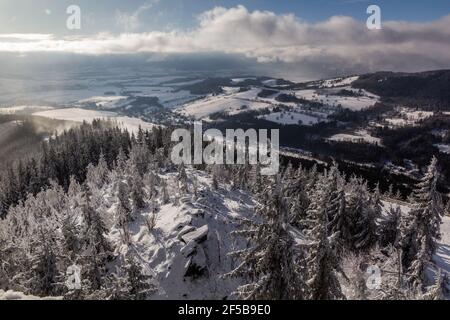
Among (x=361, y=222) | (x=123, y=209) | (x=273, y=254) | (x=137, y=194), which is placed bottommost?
(x=361, y=222)

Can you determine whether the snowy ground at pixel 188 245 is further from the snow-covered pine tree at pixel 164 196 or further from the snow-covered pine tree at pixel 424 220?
the snow-covered pine tree at pixel 424 220

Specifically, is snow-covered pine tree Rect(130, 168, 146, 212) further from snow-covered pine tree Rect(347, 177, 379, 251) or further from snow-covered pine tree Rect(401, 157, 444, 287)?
snow-covered pine tree Rect(401, 157, 444, 287)

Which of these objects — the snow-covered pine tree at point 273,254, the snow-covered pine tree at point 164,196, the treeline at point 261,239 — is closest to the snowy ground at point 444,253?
the treeline at point 261,239

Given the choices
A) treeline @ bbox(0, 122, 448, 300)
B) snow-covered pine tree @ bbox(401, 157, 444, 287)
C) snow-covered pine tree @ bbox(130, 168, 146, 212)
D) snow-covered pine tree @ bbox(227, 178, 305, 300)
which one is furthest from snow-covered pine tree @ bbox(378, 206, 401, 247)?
snow-covered pine tree @ bbox(227, 178, 305, 300)

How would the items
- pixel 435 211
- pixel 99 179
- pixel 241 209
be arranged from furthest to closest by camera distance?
pixel 99 179, pixel 241 209, pixel 435 211

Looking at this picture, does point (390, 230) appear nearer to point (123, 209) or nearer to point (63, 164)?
point (123, 209)

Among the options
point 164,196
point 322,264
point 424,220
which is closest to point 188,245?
point 164,196
